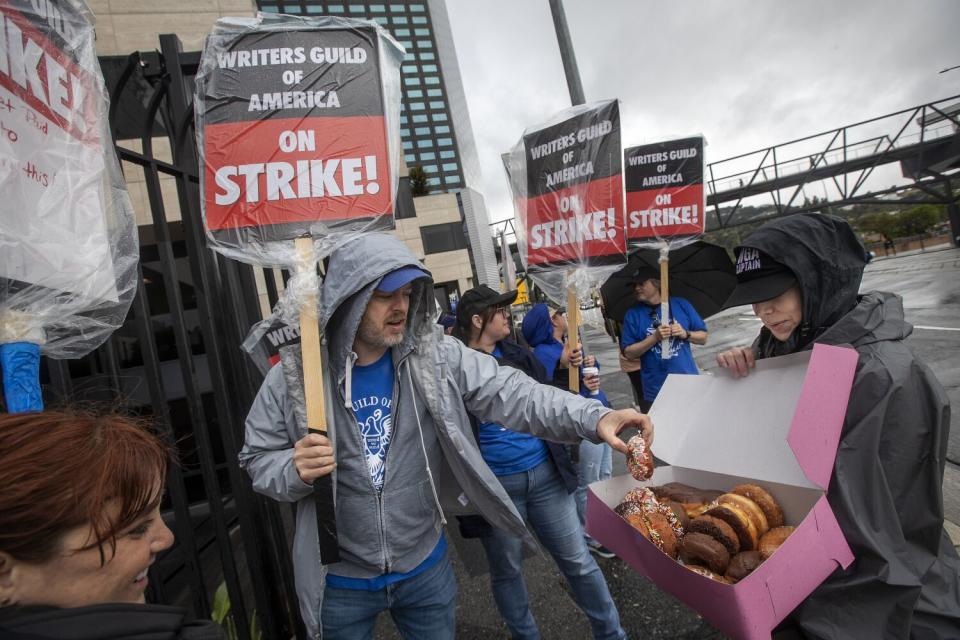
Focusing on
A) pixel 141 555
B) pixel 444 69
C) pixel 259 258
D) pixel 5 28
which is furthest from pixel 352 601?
pixel 444 69


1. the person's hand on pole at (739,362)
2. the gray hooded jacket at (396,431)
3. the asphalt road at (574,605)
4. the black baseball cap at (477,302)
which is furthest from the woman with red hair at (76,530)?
the asphalt road at (574,605)

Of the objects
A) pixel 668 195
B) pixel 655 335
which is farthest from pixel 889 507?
pixel 668 195

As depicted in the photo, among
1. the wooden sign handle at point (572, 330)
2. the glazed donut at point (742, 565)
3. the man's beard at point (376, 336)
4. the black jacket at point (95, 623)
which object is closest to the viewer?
the black jacket at point (95, 623)

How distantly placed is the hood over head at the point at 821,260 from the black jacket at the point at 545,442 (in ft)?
4.43

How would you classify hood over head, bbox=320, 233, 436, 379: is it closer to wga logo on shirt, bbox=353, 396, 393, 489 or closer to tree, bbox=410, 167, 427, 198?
wga logo on shirt, bbox=353, 396, 393, 489

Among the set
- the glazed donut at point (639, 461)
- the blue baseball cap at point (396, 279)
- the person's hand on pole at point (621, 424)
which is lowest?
the glazed donut at point (639, 461)

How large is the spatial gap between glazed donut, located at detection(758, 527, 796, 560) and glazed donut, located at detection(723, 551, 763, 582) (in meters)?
0.04

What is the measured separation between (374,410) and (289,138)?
3.60 feet

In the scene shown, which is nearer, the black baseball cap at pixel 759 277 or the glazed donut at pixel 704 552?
the glazed donut at pixel 704 552

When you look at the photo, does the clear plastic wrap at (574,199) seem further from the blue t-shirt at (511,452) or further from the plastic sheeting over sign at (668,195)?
the blue t-shirt at (511,452)

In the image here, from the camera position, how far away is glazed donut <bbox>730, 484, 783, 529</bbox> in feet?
4.93

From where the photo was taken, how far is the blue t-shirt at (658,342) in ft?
13.1

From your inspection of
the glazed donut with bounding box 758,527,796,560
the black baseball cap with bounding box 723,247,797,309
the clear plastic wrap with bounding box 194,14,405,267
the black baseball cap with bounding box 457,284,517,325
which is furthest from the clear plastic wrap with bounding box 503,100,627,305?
the glazed donut with bounding box 758,527,796,560

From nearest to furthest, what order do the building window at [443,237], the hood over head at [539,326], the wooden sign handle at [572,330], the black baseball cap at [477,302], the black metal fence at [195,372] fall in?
1. the black metal fence at [195,372]
2. the black baseball cap at [477,302]
3. the wooden sign handle at [572,330]
4. the hood over head at [539,326]
5. the building window at [443,237]
